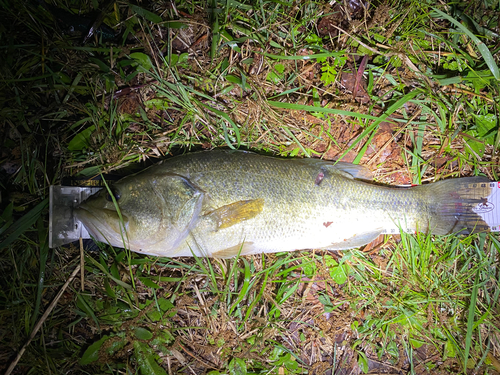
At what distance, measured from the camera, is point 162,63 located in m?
2.92

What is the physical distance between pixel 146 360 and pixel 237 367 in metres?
0.92

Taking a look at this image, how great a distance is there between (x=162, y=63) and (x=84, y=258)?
2189mm

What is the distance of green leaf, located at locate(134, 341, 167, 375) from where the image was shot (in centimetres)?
274

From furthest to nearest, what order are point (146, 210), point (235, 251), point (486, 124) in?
point (486, 124), point (235, 251), point (146, 210)

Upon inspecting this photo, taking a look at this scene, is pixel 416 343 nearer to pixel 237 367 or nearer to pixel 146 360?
pixel 237 367

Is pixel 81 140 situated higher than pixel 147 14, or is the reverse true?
pixel 147 14

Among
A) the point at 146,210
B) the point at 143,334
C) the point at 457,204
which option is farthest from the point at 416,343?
the point at 146,210

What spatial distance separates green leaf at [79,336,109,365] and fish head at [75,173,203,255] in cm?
111

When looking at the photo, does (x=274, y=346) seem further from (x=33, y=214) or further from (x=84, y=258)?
(x=33, y=214)

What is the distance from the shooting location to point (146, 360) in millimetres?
2754

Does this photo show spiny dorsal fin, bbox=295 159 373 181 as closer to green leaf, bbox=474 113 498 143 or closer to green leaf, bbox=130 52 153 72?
green leaf, bbox=474 113 498 143

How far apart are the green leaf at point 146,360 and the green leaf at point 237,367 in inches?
26.3

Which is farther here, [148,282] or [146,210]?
[148,282]

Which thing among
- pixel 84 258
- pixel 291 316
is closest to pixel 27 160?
pixel 84 258
